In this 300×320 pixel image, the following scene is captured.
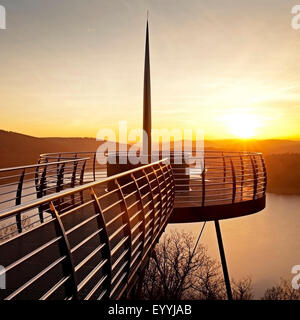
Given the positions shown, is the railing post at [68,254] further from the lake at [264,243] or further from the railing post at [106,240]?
the lake at [264,243]

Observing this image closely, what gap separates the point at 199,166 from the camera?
823cm

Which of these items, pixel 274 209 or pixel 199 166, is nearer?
pixel 199 166

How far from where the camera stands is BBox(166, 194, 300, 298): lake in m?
55.0

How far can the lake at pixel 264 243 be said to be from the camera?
2164 inches

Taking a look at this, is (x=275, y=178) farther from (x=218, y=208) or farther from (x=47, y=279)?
(x=47, y=279)

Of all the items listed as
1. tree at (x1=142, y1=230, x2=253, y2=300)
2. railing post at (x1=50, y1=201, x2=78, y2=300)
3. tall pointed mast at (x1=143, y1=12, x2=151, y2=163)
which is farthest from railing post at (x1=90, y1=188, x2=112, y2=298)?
tree at (x1=142, y1=230, x2=253, y2=300)

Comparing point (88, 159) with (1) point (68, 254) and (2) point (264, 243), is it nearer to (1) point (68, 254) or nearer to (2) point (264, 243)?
(1) point (68, 254)

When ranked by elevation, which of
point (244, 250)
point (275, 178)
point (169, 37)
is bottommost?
point (244, 250)

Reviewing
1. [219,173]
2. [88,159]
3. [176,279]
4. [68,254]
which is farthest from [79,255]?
[176,279]

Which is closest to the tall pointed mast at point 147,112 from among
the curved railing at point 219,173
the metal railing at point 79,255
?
the curved railing at point 219,173

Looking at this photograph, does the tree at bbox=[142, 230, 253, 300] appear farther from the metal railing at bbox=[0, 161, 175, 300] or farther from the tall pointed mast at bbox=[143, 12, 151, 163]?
the metal railing at bbox=[0, 161, 175, 300]

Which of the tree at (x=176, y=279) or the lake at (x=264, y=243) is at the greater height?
the tree at (x=176, y=279)
